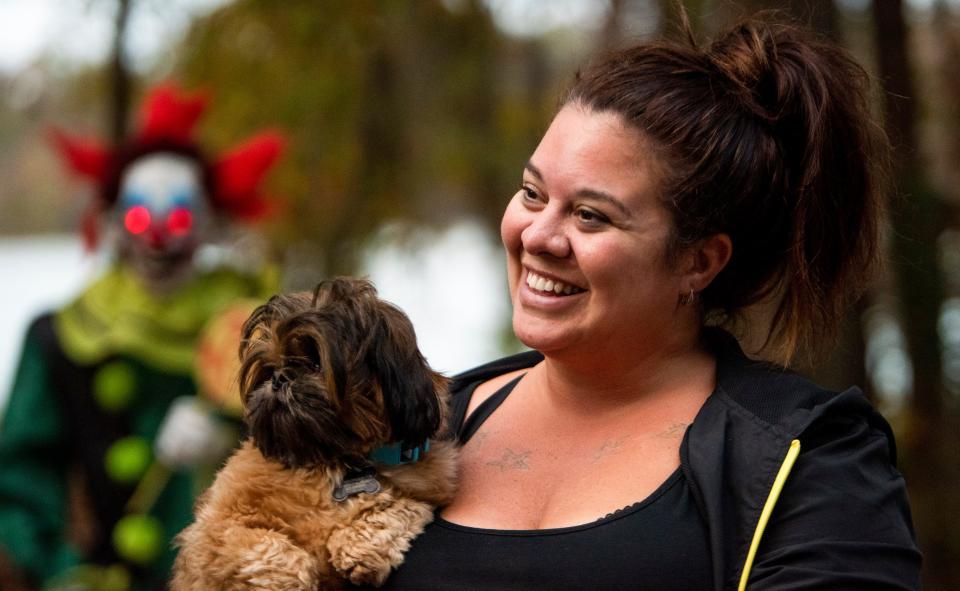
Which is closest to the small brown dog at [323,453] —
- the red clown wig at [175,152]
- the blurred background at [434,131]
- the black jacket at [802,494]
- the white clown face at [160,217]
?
the black jacket at [802,494]

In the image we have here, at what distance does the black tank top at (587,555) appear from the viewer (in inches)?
79.7

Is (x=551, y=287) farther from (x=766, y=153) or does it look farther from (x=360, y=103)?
(x=360, y=103)

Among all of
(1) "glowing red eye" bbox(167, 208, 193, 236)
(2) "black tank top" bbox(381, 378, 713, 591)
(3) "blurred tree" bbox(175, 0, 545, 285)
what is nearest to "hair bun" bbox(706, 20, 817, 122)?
(2) "black tank top" bbox(381, 378, 713, 591)

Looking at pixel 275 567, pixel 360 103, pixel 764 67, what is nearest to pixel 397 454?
pixel 275 567

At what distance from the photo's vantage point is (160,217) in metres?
5.10

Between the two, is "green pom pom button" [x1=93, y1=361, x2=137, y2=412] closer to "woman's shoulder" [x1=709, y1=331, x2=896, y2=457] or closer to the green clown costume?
the green clown costume

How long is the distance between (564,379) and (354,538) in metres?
0.55

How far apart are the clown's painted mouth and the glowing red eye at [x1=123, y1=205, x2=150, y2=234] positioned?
313 centimetres

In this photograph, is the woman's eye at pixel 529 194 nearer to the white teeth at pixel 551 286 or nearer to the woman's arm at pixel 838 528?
the white teeth at pixel 551 286

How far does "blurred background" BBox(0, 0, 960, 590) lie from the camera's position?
4605 millimetres

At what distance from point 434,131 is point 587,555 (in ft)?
20.0

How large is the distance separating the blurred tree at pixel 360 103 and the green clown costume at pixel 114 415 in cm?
210

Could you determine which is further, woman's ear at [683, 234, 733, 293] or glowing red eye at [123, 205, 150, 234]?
glowing red eye at [123, 205, 150, 234]

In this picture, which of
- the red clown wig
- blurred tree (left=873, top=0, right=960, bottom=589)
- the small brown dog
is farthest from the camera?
the red clown wig
